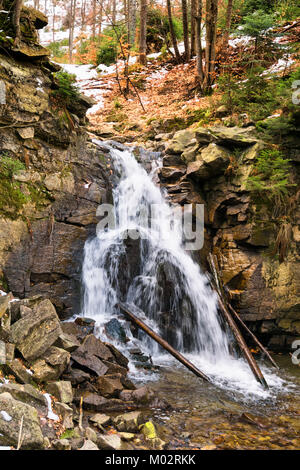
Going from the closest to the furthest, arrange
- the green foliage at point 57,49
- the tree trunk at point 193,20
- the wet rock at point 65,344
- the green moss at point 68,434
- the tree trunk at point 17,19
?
1. the green moss at point 68,434
2. the wet rock at point 65,344
3. the tree trunk at point 17,19
4. the tree trunk at point 193,20
5. the green foliage at point 57,49

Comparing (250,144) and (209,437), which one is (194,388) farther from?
(250,144)

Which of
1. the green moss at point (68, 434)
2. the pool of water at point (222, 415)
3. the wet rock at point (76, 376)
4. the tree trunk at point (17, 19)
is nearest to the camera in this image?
the green moss at point (68, 434)

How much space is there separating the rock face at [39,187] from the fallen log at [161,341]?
1206 millimetres

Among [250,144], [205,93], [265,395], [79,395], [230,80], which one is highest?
[205,93]

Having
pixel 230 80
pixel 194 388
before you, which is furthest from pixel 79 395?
pixel 230 80

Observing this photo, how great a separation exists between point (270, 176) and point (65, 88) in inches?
232

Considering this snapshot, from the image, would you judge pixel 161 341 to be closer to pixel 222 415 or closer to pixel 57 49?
pixel 222 415

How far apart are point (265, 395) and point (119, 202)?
238 inches

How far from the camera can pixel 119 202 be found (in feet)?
31.0

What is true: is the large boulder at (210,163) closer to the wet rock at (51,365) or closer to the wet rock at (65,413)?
the wet rock at (51,365)

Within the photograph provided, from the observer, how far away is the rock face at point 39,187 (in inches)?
273

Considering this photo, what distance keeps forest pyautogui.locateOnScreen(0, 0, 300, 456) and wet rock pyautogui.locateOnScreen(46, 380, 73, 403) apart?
0.06ft
